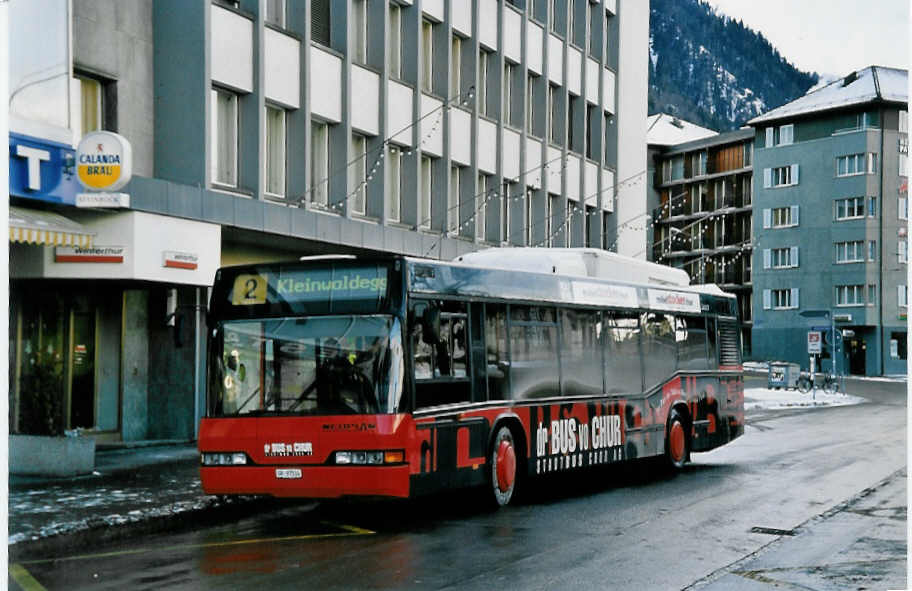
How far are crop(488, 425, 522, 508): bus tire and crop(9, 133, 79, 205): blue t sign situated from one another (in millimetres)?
7507

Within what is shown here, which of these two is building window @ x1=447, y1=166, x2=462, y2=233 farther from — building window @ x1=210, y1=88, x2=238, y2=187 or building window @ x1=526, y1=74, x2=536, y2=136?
building window @ x1=210, y1=88, x2=238, y2=187

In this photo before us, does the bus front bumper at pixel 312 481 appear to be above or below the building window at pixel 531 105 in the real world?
below

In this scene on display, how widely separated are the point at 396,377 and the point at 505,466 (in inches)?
92.9

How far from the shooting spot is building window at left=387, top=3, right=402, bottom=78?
93.5 ft

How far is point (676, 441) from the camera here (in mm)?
19094

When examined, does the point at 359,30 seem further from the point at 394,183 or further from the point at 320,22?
the point at 394,183

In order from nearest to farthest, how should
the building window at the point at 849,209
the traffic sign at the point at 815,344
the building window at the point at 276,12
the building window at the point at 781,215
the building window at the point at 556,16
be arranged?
the building window at the point at 849,209 → the building window at the point at 276,12 → the building window at the point at 556,16 → the building window at the point at 781,215 → the traffic sign at the point at 815,344

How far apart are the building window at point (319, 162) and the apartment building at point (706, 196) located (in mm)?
63089

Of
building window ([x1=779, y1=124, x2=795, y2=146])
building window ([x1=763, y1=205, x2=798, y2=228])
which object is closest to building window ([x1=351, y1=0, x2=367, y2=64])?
building window ([x1=779, y1=124, x2=795, y2=146])

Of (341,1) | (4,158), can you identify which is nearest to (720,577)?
(4,158)

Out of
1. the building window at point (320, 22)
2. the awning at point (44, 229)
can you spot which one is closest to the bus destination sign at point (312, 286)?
the awning at point (44, 229)

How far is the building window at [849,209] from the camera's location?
769 inches

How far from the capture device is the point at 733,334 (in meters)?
21.4

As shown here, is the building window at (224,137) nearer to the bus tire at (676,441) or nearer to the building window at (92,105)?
the building window at (92,105)
